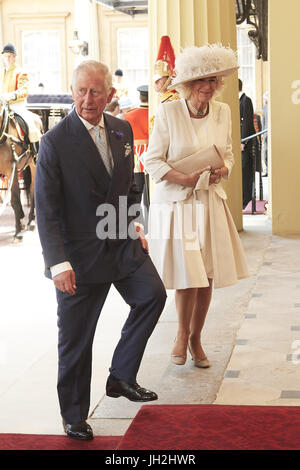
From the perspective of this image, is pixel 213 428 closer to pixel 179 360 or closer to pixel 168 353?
pixel 179 360

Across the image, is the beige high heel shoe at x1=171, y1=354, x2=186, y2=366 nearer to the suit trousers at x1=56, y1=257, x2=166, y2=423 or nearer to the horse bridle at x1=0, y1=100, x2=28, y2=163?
the suit trousers at x1=56, y1=257, x2=166, y2=423

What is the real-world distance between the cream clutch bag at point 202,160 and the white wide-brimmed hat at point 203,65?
0.38 metres

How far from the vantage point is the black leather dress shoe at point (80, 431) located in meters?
3.76

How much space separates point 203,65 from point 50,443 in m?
2.07

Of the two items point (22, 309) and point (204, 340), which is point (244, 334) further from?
point (22, 309)

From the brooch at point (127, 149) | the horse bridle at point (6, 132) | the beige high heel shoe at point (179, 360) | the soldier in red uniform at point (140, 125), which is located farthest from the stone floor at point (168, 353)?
the horse bridle at point (6, 132)

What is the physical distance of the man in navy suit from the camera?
3.65 metres

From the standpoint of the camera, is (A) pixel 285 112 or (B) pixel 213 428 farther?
(A) pixel 285 112

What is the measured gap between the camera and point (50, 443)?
376 centimetres

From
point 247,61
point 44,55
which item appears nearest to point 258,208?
point 247,61

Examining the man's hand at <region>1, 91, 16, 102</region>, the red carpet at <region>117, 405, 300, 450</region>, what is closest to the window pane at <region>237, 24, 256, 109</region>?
the man's hand at <region>1, 91, 16, 102</region>

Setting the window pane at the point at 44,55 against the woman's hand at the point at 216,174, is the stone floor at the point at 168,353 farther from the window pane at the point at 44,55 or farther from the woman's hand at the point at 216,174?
the window pane at the point at 44,55

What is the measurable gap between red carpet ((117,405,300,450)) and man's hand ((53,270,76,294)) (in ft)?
2.03

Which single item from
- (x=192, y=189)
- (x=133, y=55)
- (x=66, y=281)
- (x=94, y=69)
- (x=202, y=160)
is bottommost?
(x=66, y=281)
